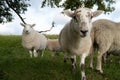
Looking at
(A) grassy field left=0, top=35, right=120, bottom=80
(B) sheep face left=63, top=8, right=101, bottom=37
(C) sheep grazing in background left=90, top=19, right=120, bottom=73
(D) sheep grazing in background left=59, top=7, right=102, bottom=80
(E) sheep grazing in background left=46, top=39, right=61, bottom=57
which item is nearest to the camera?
(B) sheep face left=63, top=8, right=101, bottom=37

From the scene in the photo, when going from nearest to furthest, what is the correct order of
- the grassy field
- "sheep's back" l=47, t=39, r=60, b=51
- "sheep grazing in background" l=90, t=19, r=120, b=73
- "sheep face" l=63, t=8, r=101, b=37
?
1. "sheep face" l=63, t=8, r=101, b=37
2. the grassy field
3. "sheep grazing in background" l=90, t=19, r=120, b=73
4. "sheep's back" l=47, t=39, r=60, b=51

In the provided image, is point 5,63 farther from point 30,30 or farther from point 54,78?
point 30,30

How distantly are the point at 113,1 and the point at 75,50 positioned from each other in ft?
37.8

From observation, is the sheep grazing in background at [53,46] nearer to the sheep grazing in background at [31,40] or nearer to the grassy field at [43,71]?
the sheep grazing in background at [31,40]

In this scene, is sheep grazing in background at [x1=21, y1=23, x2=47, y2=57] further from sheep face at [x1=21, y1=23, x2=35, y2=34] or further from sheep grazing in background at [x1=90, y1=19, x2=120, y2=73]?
sheep grazing in background at [x1=90, y1=19, x2=120, y2=73]

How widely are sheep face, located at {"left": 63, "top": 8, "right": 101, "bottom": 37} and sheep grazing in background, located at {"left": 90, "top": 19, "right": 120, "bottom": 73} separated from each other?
98.0 inches

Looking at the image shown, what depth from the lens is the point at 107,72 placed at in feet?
44.7

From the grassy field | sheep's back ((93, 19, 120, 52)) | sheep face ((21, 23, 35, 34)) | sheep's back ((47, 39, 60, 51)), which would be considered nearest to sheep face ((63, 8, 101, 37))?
the grassy field

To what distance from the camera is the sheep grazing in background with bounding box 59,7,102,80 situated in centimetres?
1019

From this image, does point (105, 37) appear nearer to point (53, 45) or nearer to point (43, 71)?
point (43, 71)

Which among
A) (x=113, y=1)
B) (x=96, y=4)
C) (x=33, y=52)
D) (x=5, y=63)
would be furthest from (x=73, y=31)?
(x=113, y=1)

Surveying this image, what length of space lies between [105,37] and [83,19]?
3.14m

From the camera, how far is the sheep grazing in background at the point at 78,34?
10188mm

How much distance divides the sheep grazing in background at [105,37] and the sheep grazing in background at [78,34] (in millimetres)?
1225
